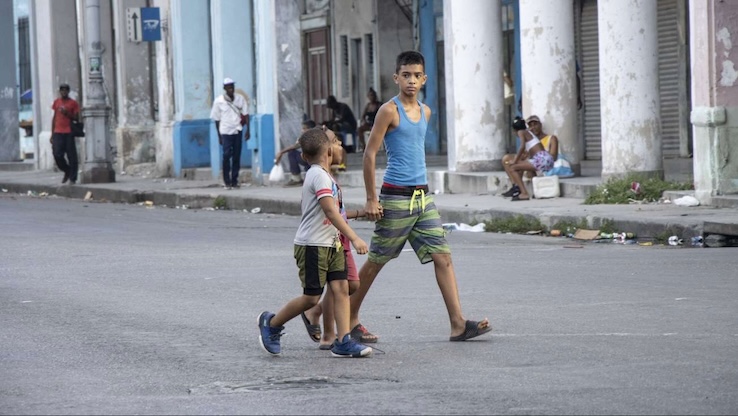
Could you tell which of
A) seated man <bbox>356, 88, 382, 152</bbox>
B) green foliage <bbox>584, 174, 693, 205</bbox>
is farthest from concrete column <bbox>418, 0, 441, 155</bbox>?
green foliage <bbox>584, 174, 693, 205</bbox>

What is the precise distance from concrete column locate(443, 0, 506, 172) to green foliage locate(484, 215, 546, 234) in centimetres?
480

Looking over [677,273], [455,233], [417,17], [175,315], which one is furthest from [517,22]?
[175,315]

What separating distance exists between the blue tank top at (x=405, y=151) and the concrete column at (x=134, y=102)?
2360 centimetres

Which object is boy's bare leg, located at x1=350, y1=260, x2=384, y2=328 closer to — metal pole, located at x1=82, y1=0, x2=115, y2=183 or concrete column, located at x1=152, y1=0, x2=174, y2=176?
metal pole, located at x1=82, y1=0, x2=115, y2=183

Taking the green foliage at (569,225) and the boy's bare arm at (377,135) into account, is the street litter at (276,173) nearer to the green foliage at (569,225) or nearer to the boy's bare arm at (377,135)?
Result: the green foliage at (569,225)

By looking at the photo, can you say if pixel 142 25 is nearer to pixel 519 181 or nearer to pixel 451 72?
pixel 451 72

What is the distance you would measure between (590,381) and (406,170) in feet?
6.85

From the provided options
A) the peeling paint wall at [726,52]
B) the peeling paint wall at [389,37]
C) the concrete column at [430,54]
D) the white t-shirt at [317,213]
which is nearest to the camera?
the white t-shirt at [317,213]

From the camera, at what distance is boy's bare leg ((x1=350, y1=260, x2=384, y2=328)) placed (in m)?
8.48

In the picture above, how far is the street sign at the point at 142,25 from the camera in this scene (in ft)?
Result: 91.8

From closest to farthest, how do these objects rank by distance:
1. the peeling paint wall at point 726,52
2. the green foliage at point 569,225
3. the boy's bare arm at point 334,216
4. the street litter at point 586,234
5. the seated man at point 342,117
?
the boy's bare arm at point 334,216 < the street litter at point 586,234 < the green foliage at point 569,225 < the peeling paint wall at point 726,52 < the seated man at point 342,117

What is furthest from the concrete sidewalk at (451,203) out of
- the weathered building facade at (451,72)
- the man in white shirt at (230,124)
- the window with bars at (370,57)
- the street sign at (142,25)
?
the window with bars at (370,57)

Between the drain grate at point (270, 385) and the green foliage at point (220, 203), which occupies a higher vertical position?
the green foliage at point (220, 203)

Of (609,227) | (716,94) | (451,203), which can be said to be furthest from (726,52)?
(451,203)
